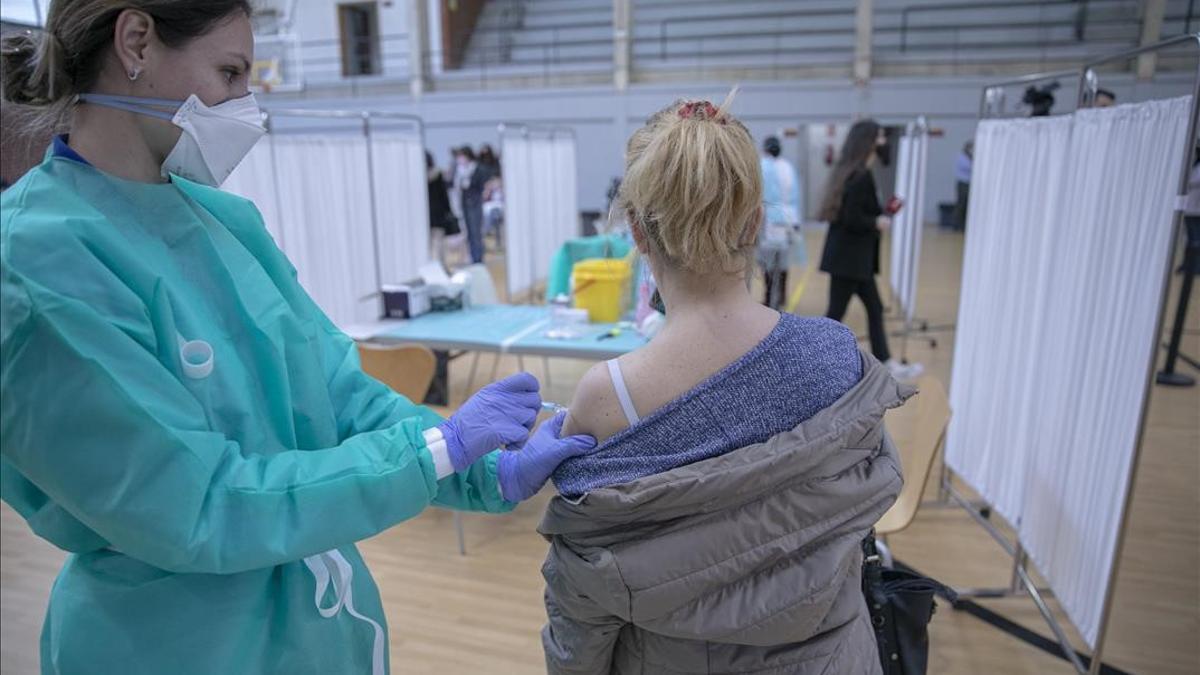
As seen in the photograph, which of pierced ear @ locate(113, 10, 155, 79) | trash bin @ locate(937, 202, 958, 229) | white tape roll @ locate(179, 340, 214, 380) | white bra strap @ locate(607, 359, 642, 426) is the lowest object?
trash bin @ locate(937, 202, 958, 229)

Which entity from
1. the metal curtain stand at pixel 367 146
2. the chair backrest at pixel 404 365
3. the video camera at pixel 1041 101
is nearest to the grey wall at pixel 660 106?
the metal curtain stand at pixel 367 146

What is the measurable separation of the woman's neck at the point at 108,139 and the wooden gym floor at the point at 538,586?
181 cm

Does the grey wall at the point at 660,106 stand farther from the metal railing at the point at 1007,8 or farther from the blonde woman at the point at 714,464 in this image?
the blonde woman at the point at 714,464

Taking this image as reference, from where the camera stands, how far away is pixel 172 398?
2.65 ft

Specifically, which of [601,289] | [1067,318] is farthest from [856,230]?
[1067,318]

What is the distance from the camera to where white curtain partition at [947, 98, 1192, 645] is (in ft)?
5.99

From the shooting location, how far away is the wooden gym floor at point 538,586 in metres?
2.30

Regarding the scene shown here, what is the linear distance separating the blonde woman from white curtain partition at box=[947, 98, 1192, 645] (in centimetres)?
119

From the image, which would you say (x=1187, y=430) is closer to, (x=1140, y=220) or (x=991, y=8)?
(x=1140, y=220)

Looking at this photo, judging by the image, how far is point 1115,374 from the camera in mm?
1923

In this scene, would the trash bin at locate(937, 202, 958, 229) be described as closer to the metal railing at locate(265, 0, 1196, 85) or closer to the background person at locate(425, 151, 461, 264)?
the metal railing at locate(265, 0, 1196, 85)

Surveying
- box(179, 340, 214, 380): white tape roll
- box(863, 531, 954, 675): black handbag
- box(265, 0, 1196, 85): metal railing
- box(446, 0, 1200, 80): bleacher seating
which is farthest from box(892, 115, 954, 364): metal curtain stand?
box(265, 0, 1196, 85): metal railing

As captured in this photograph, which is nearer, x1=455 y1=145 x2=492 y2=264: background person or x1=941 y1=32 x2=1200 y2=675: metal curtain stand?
x1=941 y1=32 x2=1200 y2=675: metal curtain stand

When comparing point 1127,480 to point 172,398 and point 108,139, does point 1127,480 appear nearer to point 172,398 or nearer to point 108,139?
point 172,398
